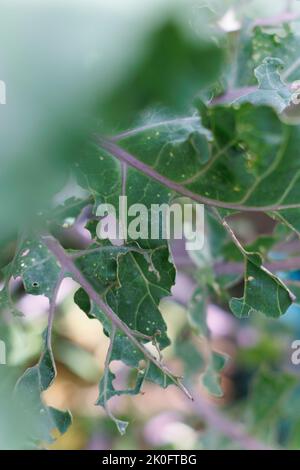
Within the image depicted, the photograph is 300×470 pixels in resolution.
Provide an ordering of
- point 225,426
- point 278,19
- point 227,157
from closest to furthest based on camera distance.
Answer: point 227,157 < point 278,19 < point 225,426

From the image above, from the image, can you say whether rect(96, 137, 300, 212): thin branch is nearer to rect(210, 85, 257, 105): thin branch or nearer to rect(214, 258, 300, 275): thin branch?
rect(210, 85, 257, 105): thin branch

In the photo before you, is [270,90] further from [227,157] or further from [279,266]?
[279,266]

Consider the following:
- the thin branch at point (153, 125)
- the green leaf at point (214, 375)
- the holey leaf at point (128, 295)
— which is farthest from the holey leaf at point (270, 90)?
the green leaf at point (214, 375)

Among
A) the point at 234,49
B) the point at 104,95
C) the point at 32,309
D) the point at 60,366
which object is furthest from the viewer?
the point at 60,366

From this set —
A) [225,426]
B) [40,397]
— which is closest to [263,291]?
[40,397]

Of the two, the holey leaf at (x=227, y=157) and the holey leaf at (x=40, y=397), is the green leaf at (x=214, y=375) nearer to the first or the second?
the holey leaf at (x=40, y=397)

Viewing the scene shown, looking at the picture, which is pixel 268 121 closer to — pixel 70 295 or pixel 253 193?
pixel 253 193
